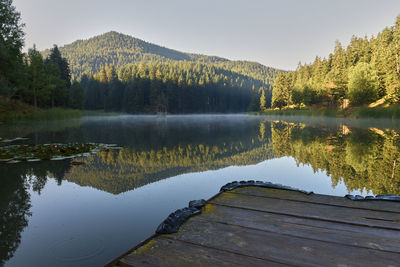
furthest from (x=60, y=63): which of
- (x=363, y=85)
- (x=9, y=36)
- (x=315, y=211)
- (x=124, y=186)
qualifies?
(x=315, y=211)

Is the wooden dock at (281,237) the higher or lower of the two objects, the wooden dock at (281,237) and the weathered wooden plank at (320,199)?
the higher

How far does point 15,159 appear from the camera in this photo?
8039 mm

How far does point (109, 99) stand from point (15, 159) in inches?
3209

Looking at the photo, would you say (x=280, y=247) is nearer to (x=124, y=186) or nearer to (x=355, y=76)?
(x=124, y=186)

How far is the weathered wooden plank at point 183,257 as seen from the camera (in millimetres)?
1960

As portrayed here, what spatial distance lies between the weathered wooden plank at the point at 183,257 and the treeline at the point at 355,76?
1750 inches

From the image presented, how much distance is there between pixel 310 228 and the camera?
8.70ft

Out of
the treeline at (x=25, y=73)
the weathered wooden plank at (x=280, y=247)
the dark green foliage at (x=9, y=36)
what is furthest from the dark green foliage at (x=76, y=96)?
the weathered wooden plank at (x=280, y=247)

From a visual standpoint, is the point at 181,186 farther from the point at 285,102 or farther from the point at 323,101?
the point at 285,102

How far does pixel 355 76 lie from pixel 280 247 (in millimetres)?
50425

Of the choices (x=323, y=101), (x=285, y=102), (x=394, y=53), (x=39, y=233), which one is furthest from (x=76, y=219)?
(x=285, y=102)

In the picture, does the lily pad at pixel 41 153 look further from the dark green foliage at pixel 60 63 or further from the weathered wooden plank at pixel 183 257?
the dark green foliage at pixel 60 63

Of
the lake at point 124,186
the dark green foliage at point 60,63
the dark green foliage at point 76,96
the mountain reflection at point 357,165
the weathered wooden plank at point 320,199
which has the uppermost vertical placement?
the dark green foliage at point 60,63

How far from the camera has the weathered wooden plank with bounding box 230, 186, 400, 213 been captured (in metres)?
3.36
